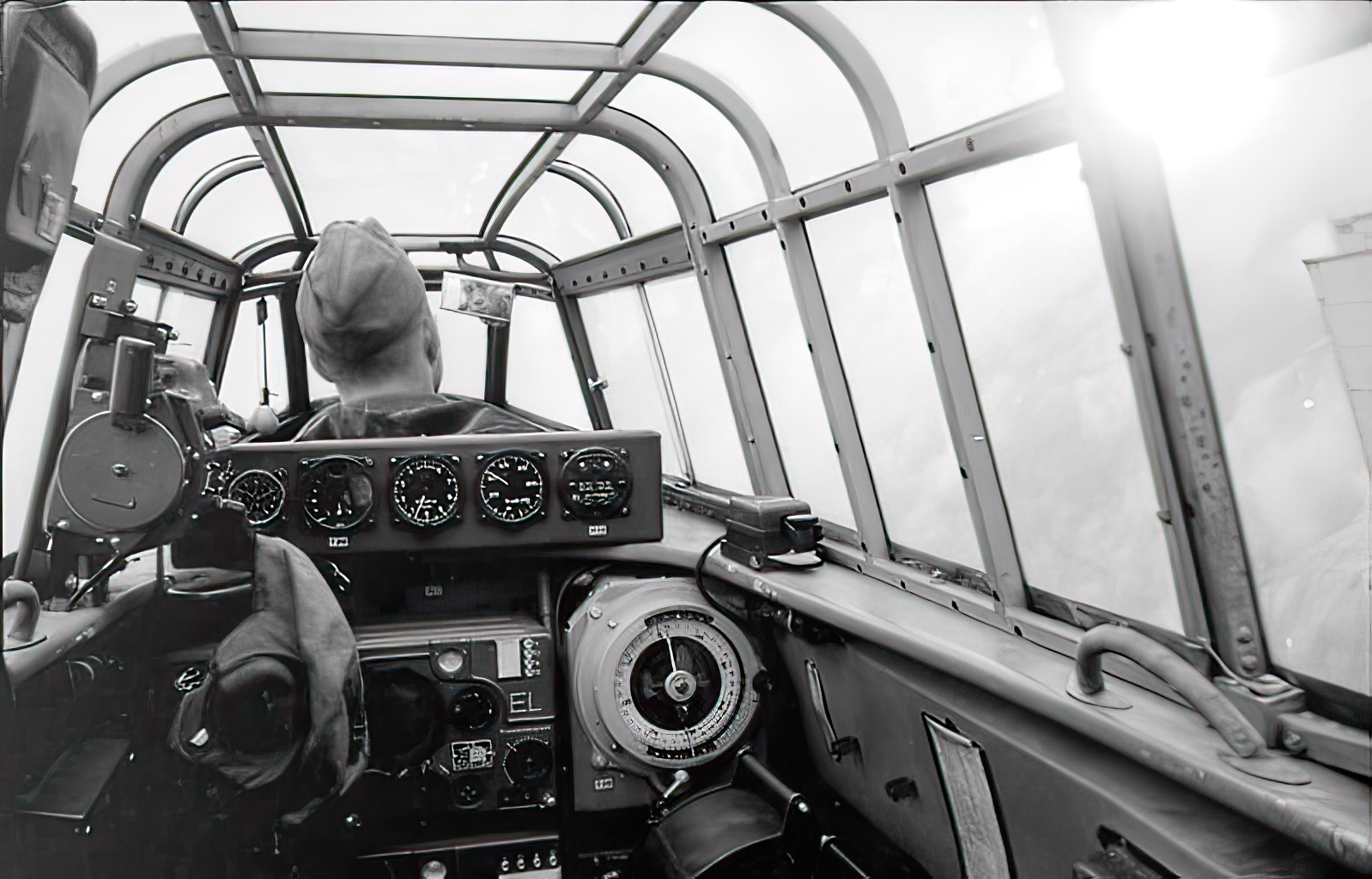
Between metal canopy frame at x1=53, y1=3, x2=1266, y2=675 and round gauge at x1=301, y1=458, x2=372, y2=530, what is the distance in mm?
629

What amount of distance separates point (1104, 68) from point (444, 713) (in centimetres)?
205

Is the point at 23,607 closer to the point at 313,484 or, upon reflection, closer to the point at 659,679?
the point at 313,484

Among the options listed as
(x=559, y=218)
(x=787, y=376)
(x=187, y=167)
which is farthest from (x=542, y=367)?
(x=787, y=376)

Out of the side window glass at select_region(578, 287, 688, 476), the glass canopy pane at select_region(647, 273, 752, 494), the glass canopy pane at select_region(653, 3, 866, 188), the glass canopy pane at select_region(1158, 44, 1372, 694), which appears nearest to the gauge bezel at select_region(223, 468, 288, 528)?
the side window glass at select_region(578, 287, 688, 476)

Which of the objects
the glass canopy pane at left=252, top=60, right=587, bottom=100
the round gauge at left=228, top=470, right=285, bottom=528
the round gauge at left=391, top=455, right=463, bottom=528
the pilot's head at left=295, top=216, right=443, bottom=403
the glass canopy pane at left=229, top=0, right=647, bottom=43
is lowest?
the round gauge at left=391, top=455, right=463, bottom=528

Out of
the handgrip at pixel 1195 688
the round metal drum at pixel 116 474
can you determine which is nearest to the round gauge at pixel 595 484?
the round metal drum at pixel 116 474

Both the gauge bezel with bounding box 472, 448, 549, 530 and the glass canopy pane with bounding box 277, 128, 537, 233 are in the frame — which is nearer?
the glass canopy pane with bounding box 277, 128, 537, 233

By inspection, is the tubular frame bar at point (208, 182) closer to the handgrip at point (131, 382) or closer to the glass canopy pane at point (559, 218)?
the handgrip at point (131, 382)

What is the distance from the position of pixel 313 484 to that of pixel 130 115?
38.5 inches

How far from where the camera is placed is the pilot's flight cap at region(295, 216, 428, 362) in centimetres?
184

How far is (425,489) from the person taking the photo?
7.75ft

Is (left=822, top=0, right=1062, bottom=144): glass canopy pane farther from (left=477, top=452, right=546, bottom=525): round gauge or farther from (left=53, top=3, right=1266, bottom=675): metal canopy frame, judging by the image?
(left=477, top=452, right=546, bottom=525): round gauge

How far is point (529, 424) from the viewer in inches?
93.7

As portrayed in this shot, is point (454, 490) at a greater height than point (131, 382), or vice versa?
point (131, 382)
